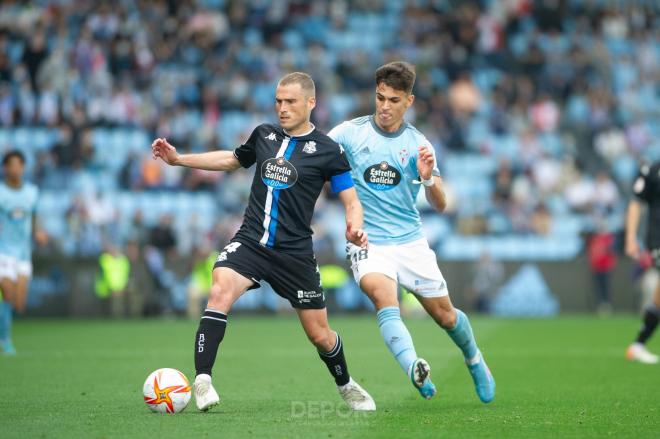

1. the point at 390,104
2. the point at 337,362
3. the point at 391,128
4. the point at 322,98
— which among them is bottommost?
the point at 337,362

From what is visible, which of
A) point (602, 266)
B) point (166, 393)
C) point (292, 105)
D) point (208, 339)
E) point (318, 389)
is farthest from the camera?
point (602, 266)

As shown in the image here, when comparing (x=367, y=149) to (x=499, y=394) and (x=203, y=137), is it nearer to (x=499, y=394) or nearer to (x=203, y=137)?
(x=499, y=394)

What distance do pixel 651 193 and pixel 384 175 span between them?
18.2ft

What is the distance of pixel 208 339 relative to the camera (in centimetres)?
774

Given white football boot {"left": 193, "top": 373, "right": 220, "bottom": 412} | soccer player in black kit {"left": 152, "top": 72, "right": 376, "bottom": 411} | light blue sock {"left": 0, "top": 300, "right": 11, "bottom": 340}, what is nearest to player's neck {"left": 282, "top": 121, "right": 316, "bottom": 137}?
soccer player in black kit {"left": 152, "top": 72, "right": 376, "bottom": 411}

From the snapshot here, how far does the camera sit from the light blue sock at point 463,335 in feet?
28.3

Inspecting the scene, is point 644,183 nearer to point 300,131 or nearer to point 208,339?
point 300,131

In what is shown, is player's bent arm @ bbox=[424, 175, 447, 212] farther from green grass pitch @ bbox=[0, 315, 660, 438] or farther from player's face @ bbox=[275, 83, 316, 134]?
green grass pitch @ bbox=[0, 315, 660, 438]

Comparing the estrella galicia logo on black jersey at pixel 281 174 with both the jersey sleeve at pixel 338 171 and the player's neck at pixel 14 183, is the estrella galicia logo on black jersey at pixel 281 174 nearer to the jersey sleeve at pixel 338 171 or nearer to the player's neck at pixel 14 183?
the jersey sleeve at pixel 338 171

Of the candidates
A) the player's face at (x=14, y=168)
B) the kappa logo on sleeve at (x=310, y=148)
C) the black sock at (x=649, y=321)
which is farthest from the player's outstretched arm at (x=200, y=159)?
the black sock at (x=649, y=321)

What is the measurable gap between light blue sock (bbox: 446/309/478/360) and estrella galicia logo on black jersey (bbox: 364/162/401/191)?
3.82 feet

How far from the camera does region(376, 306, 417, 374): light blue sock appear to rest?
789cm

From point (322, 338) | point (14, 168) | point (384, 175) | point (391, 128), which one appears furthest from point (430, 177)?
point (14, 168)

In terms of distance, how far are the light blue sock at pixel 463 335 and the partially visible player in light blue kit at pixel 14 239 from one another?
6.79 metres
